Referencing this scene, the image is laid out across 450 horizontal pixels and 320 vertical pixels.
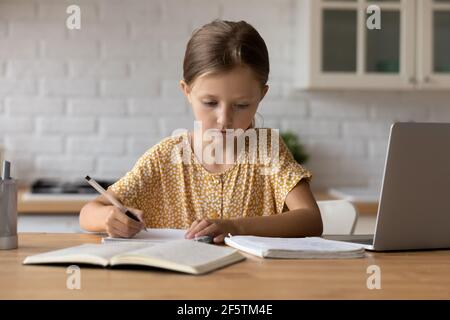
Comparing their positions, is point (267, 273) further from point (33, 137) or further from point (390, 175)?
point (33, 137)

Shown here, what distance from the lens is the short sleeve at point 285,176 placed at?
192 cm

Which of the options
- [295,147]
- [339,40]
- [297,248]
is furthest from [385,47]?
[297,248]

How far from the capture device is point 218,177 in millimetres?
2037

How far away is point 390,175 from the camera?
51.9 inches

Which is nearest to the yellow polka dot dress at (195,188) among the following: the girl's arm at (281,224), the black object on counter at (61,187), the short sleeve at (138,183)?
the short sleeve at (138,183)

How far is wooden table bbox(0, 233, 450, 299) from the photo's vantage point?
3.20 ft

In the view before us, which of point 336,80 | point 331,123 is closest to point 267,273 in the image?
point 336,80

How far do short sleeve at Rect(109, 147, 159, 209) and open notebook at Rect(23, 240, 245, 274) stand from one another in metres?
0.67

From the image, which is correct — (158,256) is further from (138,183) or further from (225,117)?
(138,183)

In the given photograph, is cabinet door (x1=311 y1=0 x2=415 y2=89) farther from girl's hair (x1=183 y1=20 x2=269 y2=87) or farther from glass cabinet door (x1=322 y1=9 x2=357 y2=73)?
girl's hair (x1=183 y1=20 x2=269 y2=87)

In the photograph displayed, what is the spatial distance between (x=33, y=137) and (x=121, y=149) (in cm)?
41

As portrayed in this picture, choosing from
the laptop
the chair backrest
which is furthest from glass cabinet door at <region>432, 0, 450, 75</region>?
the laptop

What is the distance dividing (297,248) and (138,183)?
2.57ft
